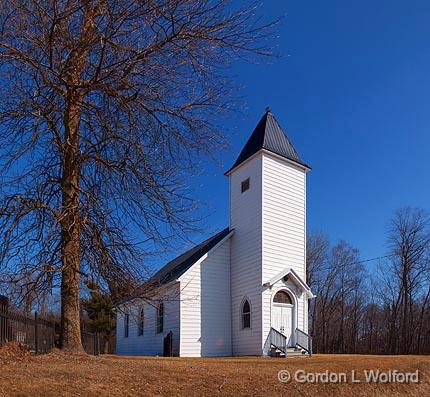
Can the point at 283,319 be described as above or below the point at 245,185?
below

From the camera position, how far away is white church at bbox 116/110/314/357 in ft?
77.2

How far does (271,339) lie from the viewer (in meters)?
22.8

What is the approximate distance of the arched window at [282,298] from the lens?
2406 centimetres

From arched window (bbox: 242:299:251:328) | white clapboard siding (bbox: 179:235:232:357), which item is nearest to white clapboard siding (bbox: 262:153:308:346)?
arched window (bbox: 242:299:251:328)

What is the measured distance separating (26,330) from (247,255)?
14.7 metres

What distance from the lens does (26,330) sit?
11234mm

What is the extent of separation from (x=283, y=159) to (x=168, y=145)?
14.7 m

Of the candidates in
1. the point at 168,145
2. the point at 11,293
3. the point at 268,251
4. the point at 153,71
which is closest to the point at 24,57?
the point at 153,71

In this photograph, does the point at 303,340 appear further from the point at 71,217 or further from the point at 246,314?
the point at 71,217

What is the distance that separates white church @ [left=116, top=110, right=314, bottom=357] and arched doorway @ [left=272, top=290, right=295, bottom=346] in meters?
0.05

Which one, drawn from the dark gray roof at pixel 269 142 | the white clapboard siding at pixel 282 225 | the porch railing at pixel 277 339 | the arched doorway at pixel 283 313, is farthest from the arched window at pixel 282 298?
the dark gray roof at pixel 269 142

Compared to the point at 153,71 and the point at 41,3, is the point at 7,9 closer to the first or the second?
the point at 41,3

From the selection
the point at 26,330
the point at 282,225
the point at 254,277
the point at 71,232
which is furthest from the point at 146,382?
the point at 282,225

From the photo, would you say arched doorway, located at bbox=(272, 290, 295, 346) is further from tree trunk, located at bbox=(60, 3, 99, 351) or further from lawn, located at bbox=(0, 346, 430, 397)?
tree trunk, located at bbox=(60, 3, 99, 351)
